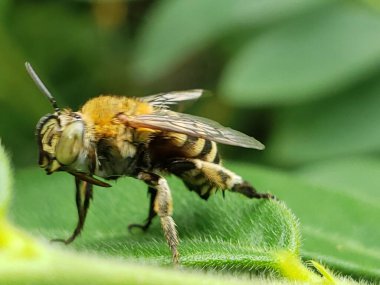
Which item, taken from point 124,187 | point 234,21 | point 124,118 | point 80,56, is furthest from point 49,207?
point 80,56

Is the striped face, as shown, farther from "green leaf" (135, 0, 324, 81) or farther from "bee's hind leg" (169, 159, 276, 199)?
"green leaf" (135, 0, 324, 81)

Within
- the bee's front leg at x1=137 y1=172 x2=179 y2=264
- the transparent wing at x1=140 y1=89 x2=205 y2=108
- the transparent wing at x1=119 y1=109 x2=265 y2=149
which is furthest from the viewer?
the transparent wing at x1=140 y1=89 x2=205 y2=108

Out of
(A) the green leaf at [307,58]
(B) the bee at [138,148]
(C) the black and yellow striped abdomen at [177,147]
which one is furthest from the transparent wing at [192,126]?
(A) the green leaf at [307,58]

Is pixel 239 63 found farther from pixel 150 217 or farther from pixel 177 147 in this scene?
pixel 150 217

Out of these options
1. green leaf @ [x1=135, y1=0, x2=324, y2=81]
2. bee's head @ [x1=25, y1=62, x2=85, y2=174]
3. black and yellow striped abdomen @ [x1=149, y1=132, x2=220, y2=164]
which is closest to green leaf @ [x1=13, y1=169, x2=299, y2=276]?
black and yellow striped abdomen @ [x1=149, y1=132, x2=220, y2=164]

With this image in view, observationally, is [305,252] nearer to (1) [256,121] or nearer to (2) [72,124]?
(2) [72,124]

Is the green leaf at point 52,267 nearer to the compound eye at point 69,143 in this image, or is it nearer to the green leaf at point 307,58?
the compound eye at point 69,143

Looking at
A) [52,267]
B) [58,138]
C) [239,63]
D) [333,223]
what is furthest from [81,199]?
[239,63]
